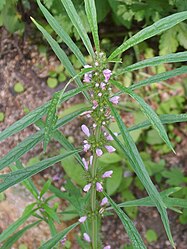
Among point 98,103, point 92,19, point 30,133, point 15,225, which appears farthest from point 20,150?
point 30,133

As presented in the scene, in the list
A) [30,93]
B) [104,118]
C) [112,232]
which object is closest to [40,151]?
[30,93]

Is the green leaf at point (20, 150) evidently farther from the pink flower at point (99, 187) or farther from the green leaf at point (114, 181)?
the green leaf at point (114, 181)

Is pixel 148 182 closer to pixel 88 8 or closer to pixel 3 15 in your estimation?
pixel 88 8

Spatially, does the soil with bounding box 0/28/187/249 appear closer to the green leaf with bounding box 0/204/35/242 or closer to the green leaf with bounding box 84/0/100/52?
the green leaf with bounding box 0/204/35/242

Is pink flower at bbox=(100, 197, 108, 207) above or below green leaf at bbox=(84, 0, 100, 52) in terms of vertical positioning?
below

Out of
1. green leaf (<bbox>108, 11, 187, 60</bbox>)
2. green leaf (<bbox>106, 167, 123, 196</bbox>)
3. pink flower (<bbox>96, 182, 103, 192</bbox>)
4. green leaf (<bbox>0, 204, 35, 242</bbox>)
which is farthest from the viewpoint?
green leaf (<bbox>106, 167, 123, 196</bbox>)

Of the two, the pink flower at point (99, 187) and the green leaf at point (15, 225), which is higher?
the pink flower at point (99, 187)

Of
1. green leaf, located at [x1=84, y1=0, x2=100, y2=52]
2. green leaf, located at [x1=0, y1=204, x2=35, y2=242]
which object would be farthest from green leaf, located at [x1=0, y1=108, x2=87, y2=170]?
green leaf, located at [x1=0, y1=204, x2=35, y2=242]

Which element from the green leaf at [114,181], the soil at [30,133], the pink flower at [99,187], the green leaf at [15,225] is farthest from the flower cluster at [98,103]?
the soil at [30,133]
